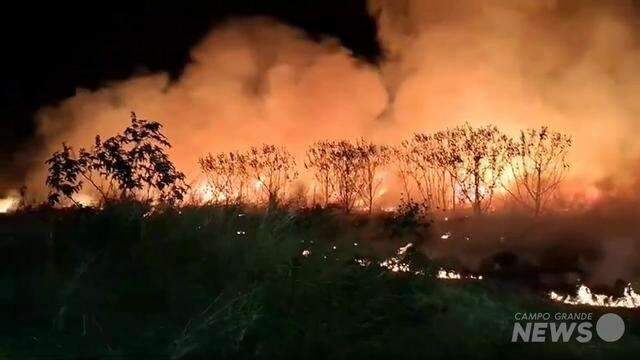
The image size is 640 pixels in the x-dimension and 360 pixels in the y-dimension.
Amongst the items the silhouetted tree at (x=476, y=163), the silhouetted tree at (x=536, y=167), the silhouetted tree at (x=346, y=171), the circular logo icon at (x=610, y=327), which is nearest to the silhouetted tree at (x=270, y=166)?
the silhouetted tree at (x=346, y=171)

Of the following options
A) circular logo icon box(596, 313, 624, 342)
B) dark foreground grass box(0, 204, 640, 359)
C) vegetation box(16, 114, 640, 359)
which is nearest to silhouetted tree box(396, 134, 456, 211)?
vegetation box(16, 114, 640, 359)

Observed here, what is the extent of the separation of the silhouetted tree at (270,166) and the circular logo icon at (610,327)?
8.53 meters

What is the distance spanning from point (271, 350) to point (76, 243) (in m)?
3.67

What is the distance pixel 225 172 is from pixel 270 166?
135cm

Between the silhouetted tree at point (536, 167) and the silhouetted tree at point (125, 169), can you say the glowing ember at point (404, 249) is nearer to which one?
the silhouetted tree at point (125, 169)

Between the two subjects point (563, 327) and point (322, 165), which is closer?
point (563, 327)

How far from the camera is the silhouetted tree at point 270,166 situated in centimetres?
1823

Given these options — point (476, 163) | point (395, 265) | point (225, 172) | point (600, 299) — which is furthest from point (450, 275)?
point (225, 172)

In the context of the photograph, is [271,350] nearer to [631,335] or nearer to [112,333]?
[112,333]

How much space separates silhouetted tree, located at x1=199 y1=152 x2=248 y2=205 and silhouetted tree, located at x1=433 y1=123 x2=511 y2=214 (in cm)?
503

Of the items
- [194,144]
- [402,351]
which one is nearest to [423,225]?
[402,351]

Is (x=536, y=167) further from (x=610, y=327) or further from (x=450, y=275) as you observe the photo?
(x=610, y=327)

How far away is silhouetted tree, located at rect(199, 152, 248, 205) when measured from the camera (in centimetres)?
1573

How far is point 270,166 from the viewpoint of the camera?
19766 millimetres
